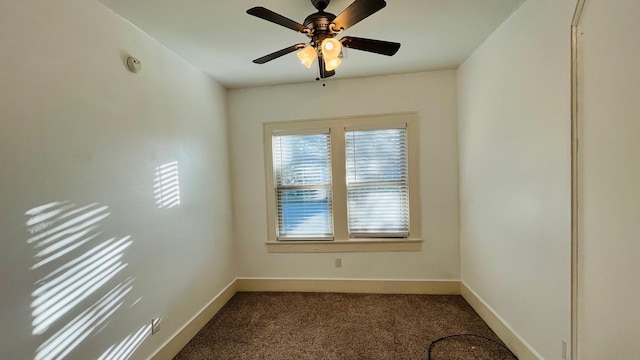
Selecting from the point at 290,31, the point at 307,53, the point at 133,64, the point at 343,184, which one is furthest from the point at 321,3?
the point at 343,184

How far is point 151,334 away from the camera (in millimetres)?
1939

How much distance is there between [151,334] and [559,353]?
2.70 m

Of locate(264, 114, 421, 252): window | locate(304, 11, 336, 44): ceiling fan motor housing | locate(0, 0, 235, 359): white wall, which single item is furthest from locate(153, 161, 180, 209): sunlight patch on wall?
locate(304, 11, 336, 44): ceiling fan motor housing

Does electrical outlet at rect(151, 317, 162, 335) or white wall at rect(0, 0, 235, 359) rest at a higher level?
white wall at rect(0, 0, 235, 359)

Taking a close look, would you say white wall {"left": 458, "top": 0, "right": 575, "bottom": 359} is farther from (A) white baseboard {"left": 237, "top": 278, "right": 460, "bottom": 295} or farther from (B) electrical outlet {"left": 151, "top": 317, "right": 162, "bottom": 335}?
(B) electrical outlet {"left": 151, "top": 317, "right": 162, "bottom": 335}

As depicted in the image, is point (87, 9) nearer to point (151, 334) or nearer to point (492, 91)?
point (151, 334)

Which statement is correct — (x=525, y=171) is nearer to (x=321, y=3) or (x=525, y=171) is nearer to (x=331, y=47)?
(x=331, y=47)

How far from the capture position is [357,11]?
4.45ft

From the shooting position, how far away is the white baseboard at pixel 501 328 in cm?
188

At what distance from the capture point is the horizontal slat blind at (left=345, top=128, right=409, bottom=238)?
308 cm

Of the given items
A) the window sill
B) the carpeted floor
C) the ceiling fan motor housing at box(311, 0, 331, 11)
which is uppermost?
the ceiling fan motor housing at box(311, 0, 331, 11)
